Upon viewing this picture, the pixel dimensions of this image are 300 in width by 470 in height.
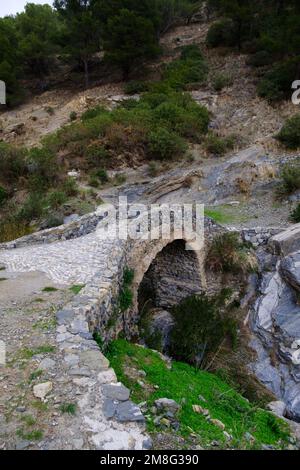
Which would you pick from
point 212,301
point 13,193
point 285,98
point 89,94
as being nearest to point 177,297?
point 212,301

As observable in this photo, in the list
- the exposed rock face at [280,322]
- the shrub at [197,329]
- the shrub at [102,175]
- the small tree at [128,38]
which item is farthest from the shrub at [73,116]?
the shrub at [197,329]

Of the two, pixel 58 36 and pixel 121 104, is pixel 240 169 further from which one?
pixel 58 36

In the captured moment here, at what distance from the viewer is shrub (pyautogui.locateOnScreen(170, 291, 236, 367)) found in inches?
358

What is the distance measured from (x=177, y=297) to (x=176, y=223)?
8.93 feet

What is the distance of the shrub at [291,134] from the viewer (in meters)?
16.6

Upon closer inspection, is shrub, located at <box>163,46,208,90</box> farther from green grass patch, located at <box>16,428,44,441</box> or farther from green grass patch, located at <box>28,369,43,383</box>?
green grass patch, located at <box>16,428,44,441</box>

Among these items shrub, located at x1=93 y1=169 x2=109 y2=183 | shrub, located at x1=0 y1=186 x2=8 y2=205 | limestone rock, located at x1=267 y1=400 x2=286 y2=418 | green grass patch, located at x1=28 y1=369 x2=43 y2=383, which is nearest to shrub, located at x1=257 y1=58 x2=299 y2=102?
shrub, located at x1=93 y1=169 x2=109 y2=183

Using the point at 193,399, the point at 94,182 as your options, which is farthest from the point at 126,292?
the point at 94,182

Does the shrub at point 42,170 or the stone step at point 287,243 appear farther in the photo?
the shrub at point 42,170

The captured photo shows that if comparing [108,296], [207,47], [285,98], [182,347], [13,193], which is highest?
[207,47]

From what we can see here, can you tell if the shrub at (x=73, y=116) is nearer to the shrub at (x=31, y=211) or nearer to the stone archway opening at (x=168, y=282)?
the shrub at (x=31, y=211)

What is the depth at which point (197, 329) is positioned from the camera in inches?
375

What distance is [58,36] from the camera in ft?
87.8

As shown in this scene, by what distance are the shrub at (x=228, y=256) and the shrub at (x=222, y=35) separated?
2026 centimetres
